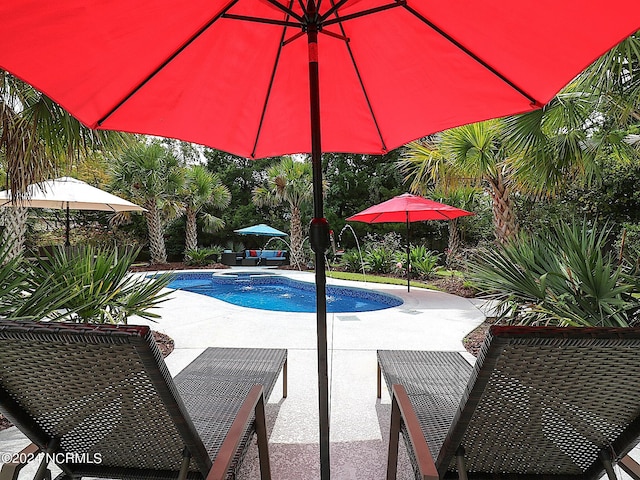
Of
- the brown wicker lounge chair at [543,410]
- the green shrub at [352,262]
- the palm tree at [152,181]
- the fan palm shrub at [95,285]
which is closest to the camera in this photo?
the brown wicker lounge chair at [543,410]

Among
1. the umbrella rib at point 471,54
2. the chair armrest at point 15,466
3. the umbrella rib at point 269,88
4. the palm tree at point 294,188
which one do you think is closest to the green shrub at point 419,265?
the palm tree at point 294,188

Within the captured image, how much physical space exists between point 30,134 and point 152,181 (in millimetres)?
11879

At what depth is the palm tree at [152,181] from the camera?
14.9 meters

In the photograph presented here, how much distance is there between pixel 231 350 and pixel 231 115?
69.5 inches

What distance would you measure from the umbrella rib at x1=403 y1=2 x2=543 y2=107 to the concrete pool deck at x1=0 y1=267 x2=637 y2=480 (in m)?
2.03

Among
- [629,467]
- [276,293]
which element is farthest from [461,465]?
[276,293]

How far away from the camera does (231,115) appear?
2.29 m

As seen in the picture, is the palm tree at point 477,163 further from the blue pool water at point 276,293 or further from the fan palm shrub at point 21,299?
the fan palm shrub at point 21,299

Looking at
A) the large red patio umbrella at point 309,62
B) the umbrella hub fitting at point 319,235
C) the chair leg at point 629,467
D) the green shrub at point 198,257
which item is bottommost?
the green shrub at point 198,257

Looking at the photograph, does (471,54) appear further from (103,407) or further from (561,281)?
(561,281)

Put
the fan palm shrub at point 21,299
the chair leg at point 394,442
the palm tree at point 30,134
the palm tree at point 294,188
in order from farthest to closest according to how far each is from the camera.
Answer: the palm tree at point 294,188, the palm tree at point 30,134, the fan palm shrub at point 21,299, the chair leg at point 394,442

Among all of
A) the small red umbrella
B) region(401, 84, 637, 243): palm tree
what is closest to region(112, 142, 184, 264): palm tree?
the small red umbrella

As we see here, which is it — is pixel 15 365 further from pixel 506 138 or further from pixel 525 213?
pixel 525 213

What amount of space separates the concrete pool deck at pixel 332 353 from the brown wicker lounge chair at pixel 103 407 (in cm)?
75
